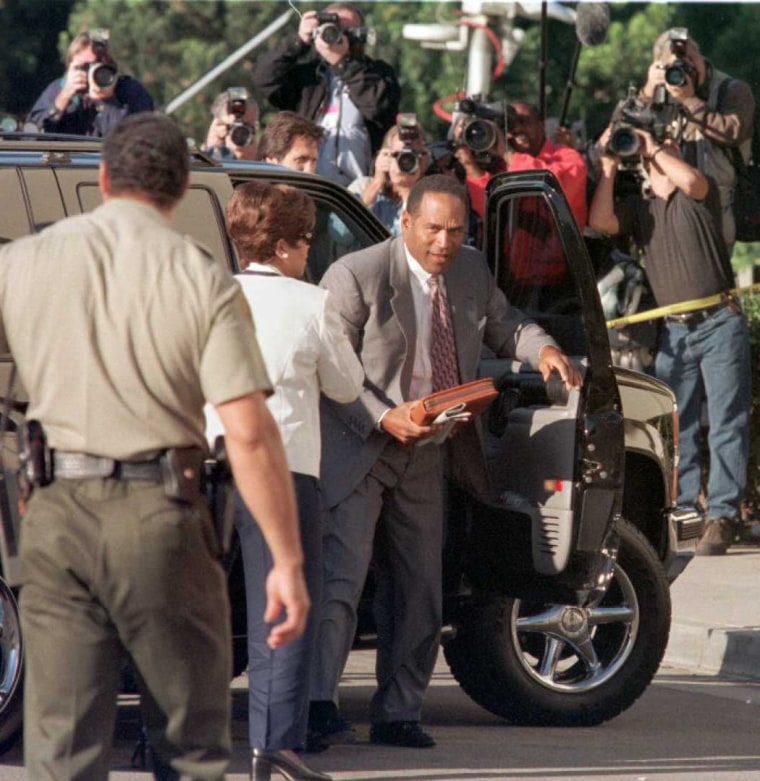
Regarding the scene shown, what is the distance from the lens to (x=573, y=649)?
7.21m

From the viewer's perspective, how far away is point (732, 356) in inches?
416

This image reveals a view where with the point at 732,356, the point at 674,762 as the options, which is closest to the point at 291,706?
the point at 674,762

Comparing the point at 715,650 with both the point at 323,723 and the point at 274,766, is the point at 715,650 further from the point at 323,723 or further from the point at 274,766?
the point at 274,766

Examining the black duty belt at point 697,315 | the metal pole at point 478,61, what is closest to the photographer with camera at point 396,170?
the black duty belt at point 697,315

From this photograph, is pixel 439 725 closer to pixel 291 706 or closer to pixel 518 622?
pixel 518 622

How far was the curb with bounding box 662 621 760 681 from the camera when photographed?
28.0ft

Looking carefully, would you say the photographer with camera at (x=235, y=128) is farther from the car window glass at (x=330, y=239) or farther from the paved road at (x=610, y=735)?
the car window glass at (x=330, y=239)

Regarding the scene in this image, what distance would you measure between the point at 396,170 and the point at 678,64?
1.77 meters

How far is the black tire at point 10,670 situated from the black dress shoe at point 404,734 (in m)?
1.25

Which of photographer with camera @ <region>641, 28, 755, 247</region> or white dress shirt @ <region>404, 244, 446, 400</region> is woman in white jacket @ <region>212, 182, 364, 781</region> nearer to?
white dress shirt @ <region>404, 244, 446, 400</region>

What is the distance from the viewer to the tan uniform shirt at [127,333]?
402cm

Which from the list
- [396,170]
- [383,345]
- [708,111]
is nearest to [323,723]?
[383,345]

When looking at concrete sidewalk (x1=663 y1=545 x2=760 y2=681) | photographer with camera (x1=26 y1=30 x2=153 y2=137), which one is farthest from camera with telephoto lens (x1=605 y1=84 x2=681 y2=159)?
photographer with camera (x1=26 y1=30 x2=153 y2=137)

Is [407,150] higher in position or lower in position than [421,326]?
higher
